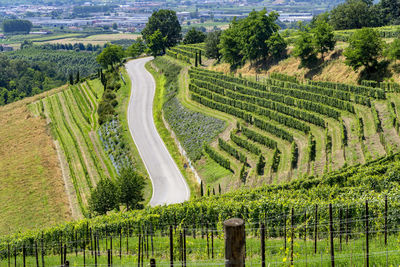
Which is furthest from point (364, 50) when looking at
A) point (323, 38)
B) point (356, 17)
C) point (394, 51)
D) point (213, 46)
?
point (213, 46)

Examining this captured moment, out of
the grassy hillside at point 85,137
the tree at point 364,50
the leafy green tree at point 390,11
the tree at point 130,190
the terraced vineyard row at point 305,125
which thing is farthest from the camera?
the leafy green tree at point 390,11

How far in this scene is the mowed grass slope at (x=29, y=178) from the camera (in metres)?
53.0

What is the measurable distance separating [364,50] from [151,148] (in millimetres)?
32343

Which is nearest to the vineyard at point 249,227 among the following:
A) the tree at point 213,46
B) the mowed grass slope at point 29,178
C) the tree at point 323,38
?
the mowed grass slope at point 29,178

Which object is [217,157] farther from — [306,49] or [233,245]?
[233,245]

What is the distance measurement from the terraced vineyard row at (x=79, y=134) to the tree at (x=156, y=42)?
22.1 meters

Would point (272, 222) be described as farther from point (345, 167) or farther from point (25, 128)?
point (25, 128)

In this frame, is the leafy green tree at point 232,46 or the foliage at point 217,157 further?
the leafy green tree at point 232,46

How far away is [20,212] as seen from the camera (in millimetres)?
54438

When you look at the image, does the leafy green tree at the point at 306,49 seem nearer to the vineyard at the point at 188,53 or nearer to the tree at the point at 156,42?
the vineyard at the point at 188,53

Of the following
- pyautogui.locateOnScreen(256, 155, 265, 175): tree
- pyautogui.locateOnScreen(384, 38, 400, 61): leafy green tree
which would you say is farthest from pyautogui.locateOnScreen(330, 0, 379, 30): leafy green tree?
pyautogui.locateOnScreen(256, 155, 265, 175): tree

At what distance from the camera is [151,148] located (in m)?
71.6

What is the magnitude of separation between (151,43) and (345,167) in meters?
91.6

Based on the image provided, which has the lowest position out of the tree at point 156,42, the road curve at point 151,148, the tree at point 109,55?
the road curve at point 151,148
